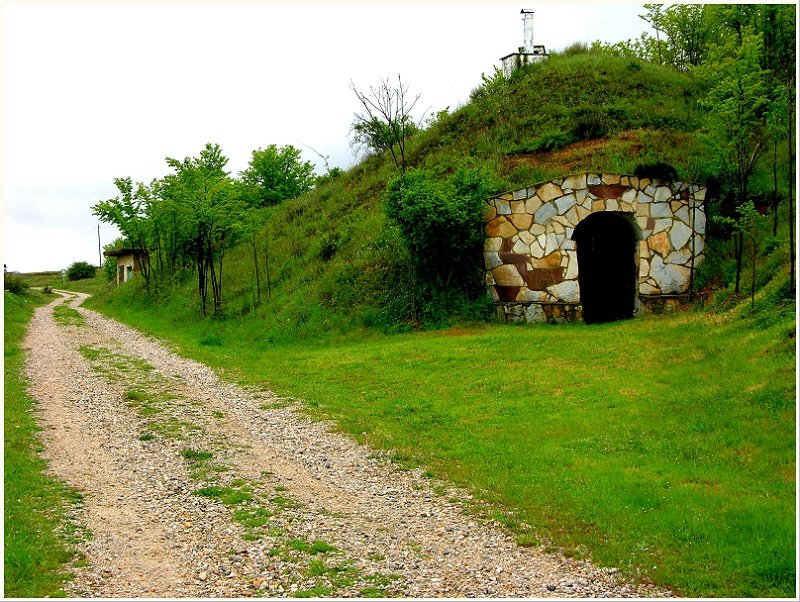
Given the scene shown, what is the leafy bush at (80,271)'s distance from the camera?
69.4 m

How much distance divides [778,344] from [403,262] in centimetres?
1139

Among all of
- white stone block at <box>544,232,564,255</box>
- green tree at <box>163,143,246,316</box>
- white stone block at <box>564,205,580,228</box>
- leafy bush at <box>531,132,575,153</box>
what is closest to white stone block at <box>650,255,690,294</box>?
white stone block at <box>564,205,580,228</box>

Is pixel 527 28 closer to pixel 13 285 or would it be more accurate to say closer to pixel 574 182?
pixel 574 182

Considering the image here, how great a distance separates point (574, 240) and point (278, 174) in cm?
3355

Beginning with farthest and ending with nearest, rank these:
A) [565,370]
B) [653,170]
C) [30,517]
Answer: [653,170], [565,370], [30,517]

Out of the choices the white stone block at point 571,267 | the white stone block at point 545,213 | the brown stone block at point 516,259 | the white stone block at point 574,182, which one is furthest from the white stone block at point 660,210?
the brown stone block at point 516,259

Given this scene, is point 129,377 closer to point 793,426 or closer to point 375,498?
point 375,498

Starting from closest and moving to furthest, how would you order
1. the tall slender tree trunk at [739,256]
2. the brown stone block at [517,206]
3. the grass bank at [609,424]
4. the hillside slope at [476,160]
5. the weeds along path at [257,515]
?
1. the weeds along path at [257,515]
2. the grass bank at [609,424]
3. the tall slender tree trunk at [739,256]
4. the brown stone block at [517,206]
5. the hillside slope at [476,160]

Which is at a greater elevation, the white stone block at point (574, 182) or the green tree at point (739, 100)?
the green tree at point (739, 100)

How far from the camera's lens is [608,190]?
1864 cm

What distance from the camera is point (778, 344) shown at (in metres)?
11.3

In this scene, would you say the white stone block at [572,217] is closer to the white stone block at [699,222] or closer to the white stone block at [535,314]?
the white stone block at [535,314]

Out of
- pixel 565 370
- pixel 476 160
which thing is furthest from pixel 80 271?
pixel 565 370

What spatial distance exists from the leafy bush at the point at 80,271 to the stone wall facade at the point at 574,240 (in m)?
60.2
